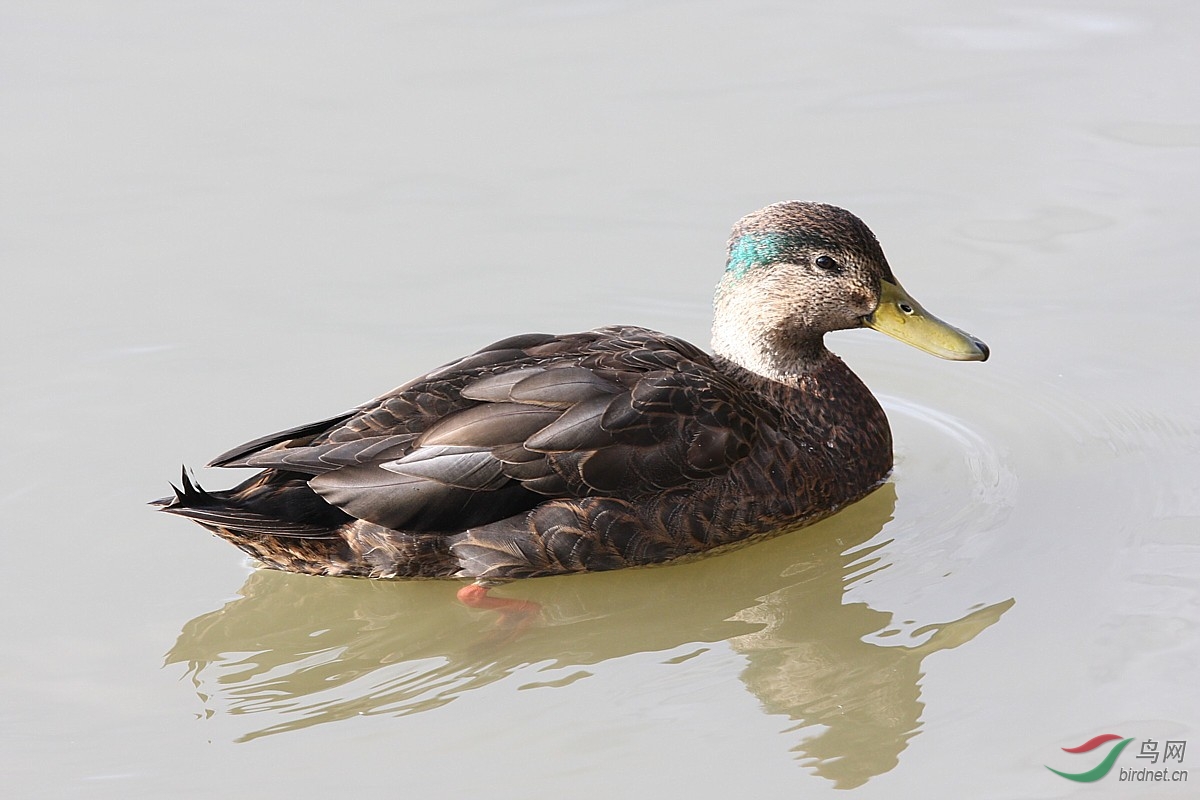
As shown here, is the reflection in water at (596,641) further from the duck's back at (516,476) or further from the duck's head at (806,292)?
the duck's head at (806,292)

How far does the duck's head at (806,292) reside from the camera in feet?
26.4

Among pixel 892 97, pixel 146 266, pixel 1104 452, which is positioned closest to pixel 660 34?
pixel 892 97

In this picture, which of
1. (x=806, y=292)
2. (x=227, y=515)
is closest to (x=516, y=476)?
(x=227, y=515)

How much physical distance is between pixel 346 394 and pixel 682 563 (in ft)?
7.44

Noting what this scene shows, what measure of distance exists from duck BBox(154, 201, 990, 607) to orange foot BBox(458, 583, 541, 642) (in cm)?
2

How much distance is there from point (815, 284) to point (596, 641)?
2.14 m

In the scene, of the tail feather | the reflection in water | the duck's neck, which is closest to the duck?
the tail feather

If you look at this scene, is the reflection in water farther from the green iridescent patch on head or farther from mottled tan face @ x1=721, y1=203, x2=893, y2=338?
the green iridescent patch on head

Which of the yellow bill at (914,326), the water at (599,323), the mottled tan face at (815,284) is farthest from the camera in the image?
the yellow bill at (914,326)

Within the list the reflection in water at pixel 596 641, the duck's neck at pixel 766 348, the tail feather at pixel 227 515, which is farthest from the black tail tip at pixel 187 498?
the duck's neck at pixel 766 348

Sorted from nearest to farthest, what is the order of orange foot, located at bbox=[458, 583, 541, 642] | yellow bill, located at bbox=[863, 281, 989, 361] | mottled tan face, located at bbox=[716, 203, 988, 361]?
orange foot, located at bbox=[458, 583, 541, 642] < mottled tan face, located at bbox=[716, 203, 988, 361] < yellow bill, located at bbox=[863, 281, 989, 361]

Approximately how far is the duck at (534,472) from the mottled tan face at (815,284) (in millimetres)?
24

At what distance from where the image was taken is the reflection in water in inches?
260

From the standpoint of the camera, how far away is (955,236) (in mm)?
10188
